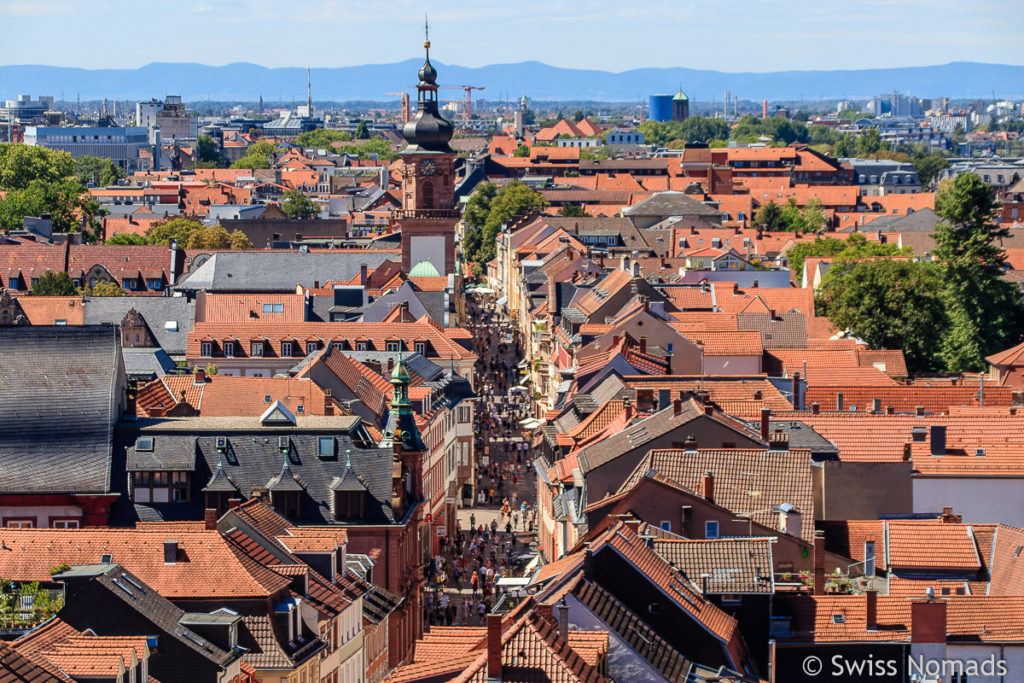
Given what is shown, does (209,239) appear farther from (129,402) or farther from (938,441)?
(938,441)

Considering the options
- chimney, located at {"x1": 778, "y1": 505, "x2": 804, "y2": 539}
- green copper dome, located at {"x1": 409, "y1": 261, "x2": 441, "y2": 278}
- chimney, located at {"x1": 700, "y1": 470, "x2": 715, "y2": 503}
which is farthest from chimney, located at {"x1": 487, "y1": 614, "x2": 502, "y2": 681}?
green copper dome, located at {"x1": 409, "y1": 261, "x2": 441, "y2": 278}

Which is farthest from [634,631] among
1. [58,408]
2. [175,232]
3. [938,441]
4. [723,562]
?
[175,232]

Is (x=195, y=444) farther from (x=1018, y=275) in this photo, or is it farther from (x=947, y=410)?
(x=1018, y=275)

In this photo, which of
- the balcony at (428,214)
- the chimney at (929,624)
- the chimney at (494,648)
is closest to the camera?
the chimney at (494,648)

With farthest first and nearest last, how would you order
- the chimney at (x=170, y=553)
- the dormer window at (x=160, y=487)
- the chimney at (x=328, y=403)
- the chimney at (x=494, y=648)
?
the chimney at (x=328, y=403), the dormer window at (x=160, y=487), the chimney at (x=170, y=553), the chimney at (x=494, y=648)

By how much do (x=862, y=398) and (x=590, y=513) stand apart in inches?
1342

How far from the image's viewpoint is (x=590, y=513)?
5606cm

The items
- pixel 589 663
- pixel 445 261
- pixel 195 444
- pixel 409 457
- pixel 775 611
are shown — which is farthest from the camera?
pixel 445 261

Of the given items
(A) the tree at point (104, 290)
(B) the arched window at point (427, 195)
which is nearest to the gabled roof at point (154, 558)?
(A) the tree at point (104, 290)

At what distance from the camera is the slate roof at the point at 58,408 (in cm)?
6378

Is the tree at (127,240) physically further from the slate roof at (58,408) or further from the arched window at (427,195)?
the slate roof at (58,408)

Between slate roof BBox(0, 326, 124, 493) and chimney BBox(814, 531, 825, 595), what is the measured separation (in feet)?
74.7

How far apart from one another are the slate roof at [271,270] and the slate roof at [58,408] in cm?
6174

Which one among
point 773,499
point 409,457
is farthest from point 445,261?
point 773,499
